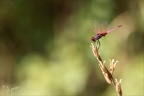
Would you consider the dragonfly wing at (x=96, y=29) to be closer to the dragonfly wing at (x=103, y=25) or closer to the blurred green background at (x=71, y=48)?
the dragonfly wing at (x=103, y=25)

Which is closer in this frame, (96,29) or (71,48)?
(96,29)

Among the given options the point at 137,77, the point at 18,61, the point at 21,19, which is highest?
the point at 21,19

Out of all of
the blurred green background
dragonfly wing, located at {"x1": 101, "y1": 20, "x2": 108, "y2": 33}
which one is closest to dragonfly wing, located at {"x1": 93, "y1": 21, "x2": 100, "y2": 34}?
dragonfly wing, located at {"x1": 101, "y1": 20, "x2": 108, "y2": 33}

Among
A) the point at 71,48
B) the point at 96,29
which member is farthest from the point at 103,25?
the point at 71,48

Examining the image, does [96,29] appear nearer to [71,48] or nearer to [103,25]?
[103,25]

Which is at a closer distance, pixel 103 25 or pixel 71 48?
pixel 103 25

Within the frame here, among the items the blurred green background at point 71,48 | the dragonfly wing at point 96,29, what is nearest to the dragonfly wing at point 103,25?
the dragonfly wing at point 96,29

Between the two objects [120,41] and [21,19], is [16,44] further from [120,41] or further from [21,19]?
[120,41]

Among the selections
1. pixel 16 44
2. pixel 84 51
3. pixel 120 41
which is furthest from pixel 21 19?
pixel 120 41

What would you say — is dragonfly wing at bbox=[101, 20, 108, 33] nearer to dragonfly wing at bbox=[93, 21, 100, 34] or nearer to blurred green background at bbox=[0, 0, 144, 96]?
dragonfly wing at bbox=[93, 21, 100, 34]
